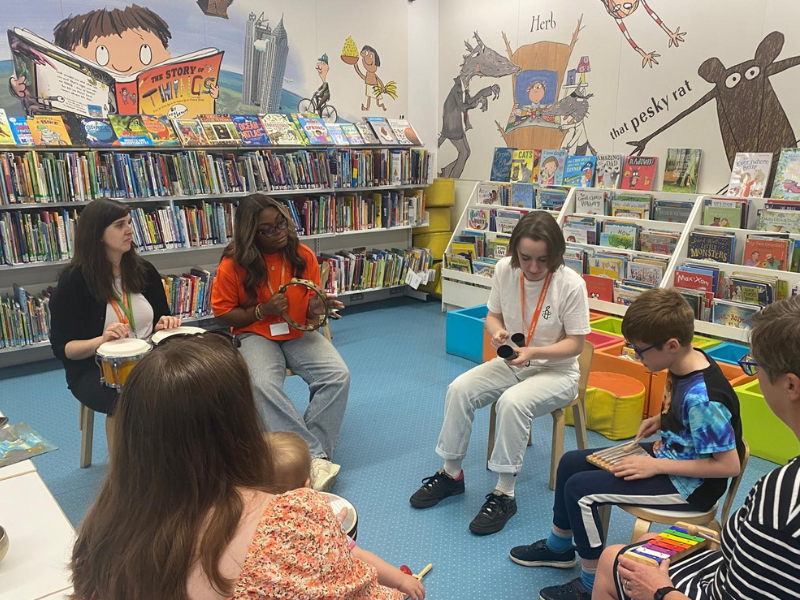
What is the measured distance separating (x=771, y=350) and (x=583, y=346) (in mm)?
1362

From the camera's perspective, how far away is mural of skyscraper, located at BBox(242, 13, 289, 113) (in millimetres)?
4730

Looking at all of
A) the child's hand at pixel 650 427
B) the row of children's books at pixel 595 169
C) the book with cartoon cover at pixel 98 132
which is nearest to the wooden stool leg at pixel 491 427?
the child's hand at pixel 650 427

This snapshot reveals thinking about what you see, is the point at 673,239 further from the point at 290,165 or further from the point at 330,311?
the point at 290,165

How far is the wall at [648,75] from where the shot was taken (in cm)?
355

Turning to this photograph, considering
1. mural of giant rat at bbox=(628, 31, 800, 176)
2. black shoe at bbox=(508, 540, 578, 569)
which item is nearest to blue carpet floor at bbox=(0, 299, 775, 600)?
black shoe at bbox=(508, 540, 578, 569)

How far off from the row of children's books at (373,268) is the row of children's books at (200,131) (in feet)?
3.19

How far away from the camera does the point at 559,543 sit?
2.08 metres

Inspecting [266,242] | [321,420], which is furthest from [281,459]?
[266,242]

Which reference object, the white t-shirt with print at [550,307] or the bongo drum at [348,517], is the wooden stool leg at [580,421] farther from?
the bongo drum at [348,517]

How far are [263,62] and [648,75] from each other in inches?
116

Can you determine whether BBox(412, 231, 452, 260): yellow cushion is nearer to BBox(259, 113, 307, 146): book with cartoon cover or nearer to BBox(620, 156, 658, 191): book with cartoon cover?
BBox(259, 113, 307, 146): book with cartoon cover

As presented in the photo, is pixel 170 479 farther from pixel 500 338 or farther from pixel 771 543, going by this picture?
pixel 500 338

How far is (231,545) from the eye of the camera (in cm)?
92

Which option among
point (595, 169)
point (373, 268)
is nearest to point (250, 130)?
point (373, 268)
